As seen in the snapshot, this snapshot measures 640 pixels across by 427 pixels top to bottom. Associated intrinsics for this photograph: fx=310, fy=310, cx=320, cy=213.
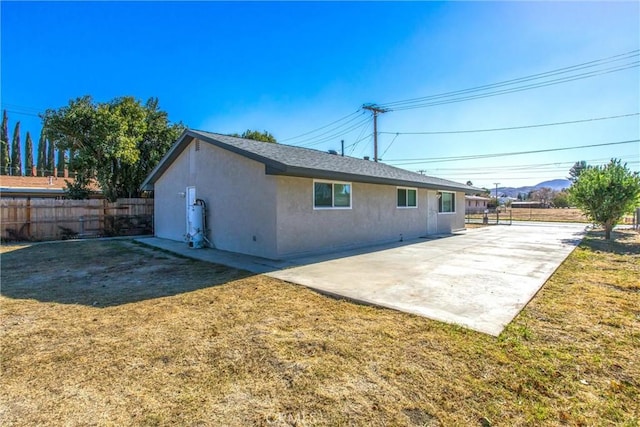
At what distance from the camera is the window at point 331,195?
9203mm

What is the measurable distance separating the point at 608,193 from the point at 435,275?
12.2 metres

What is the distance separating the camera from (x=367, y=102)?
21.5m

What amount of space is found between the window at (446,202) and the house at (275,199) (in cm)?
219

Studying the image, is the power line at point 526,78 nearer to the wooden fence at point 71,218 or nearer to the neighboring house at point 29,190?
the wooden fence at point 71,218

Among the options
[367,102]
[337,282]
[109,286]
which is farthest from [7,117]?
[337,282]

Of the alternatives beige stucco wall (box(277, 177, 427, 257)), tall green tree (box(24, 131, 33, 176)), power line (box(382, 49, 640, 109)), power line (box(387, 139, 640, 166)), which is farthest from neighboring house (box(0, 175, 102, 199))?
tall green tree (box(24, 131, 33, 176))

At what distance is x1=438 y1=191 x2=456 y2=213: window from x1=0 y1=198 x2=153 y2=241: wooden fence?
14.8 meters

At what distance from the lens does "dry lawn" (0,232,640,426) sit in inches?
89.0

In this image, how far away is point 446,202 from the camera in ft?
53.5

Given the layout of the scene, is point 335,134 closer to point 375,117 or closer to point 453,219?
point 375,117

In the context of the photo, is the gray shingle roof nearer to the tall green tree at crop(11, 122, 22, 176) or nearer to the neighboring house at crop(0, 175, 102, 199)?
the neighboring house at crop(0, 175, 102, 199)

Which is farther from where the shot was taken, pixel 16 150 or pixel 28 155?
pixel 28 155

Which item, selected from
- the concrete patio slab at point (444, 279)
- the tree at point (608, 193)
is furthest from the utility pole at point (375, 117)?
the concrete patio slab at point (444, 279)

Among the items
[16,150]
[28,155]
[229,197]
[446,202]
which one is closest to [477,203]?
[446,202]
